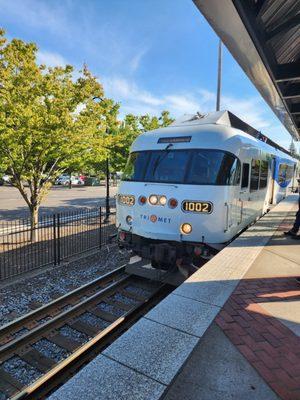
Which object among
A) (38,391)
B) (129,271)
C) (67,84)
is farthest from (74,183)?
(38,391)

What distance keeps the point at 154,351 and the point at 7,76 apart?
903 cm

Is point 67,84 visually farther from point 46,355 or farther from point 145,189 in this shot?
point 46,355

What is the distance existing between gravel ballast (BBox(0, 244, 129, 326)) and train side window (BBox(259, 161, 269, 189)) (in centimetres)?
458

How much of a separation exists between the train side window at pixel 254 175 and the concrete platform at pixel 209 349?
3.65 m

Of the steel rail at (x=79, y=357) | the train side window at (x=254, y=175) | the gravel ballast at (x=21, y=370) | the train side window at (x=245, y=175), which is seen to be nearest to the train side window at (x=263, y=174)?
the train side window at (x=254, y=175)

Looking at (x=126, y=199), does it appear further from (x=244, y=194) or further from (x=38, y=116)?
(x=38, y=116)

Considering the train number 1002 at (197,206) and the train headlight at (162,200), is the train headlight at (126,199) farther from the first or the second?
the train number 1002 at (197,206)

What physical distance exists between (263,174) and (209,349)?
23.6ft

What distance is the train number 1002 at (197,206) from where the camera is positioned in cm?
606

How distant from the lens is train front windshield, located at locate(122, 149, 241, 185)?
6.27 meters

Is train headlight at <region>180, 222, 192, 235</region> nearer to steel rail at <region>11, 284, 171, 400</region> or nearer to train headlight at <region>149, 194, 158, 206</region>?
train headlight at <region>149, 194, 158, 206</region>

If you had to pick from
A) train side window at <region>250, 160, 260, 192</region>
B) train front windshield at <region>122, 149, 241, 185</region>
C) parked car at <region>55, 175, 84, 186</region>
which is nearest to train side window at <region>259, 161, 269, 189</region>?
train side window at <region>250, 160, 260, 192</region>

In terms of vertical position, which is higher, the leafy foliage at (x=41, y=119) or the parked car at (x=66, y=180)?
the leafy foliage at (x=41, y=119)

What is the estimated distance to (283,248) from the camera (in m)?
6.57
